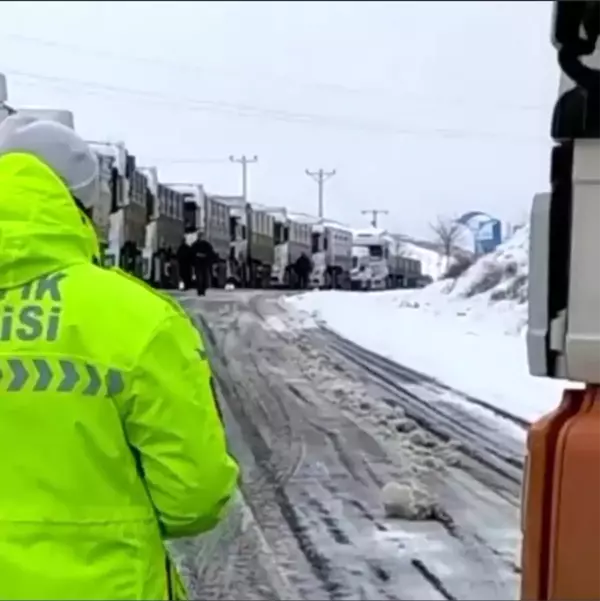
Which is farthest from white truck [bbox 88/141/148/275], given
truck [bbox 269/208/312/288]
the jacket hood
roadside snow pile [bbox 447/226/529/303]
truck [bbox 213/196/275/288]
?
the jacket hood

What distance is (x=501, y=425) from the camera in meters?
9.40

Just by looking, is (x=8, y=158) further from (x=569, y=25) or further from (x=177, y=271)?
(x=177, y=271)

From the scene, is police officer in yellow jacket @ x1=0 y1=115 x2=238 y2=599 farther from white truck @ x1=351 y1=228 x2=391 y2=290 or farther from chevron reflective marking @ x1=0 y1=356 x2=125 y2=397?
white truck @ x1=351 y1=228 x2=391 y2=290

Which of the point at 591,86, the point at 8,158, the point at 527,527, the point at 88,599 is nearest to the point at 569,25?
the point at 591,86

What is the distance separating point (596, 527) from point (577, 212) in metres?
0.43

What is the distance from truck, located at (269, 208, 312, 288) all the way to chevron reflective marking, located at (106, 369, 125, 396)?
4633 mm

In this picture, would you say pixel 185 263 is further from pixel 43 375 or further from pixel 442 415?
pixel 43 375

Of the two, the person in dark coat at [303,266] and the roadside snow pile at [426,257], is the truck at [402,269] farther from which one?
the person in dark coat at [303,266]

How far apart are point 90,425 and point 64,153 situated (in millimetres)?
999

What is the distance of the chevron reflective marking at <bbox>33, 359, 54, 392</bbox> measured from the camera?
6.68 ft

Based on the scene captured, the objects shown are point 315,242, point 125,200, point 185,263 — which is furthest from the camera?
point 315,242

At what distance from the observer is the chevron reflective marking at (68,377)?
2023 mm

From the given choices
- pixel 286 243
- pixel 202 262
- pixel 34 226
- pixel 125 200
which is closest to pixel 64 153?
pixel 34 226

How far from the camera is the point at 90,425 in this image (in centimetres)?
202
